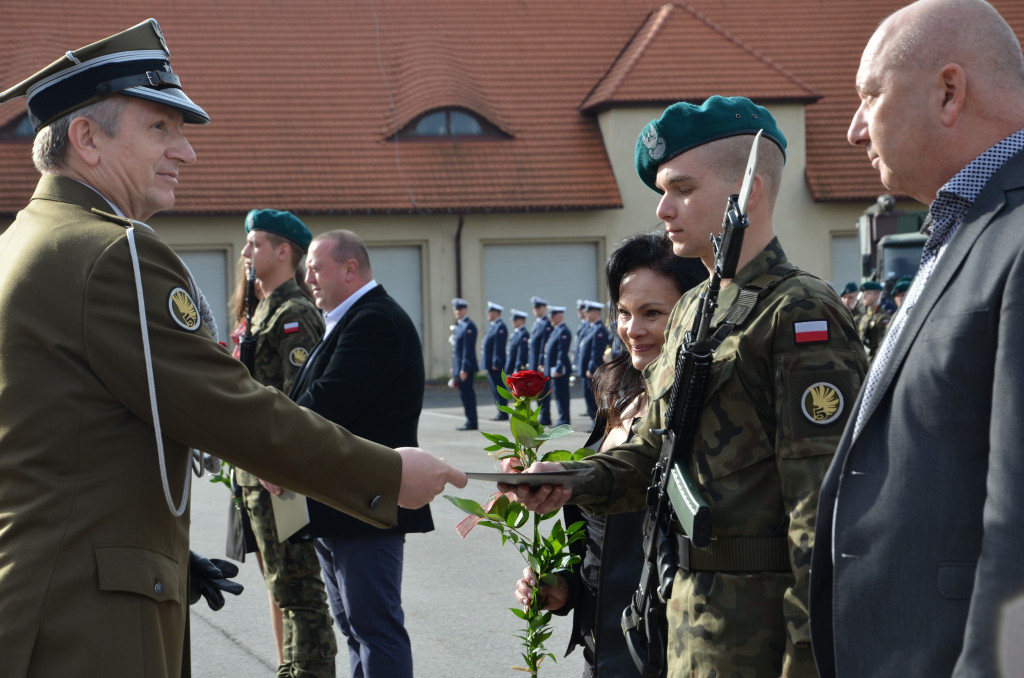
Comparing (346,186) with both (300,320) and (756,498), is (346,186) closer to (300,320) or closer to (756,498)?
(300,320)

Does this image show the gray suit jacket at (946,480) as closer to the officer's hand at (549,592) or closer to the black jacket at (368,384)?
the officer's hand at (549,592)

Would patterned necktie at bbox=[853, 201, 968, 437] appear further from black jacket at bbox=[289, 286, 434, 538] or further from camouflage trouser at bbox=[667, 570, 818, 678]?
black jacket at bbox=[289, 286, 434, 538]

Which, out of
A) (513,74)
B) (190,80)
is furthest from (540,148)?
(190,80)

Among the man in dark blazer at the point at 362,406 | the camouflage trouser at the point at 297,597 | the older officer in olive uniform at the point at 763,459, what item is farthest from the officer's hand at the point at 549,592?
the camouflage trouser at the point at 297,597

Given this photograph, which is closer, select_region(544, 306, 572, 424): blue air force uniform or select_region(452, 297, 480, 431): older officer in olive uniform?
select_region(452, 297, 480, 431): older officer in olive uniform

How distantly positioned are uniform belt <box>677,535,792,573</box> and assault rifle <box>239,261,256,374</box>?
333 centimetres

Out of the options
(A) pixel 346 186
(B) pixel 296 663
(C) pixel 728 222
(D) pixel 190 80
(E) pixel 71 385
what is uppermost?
(D) pixel 190 80

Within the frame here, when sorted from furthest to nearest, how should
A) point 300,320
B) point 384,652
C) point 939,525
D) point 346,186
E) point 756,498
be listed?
point 346,186, point 300,320, point 384,652, point 756,498, point 939,525

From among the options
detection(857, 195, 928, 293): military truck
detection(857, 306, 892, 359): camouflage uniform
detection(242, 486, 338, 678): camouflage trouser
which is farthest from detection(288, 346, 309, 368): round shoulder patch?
detection(857, 195, 928, 293): military truck

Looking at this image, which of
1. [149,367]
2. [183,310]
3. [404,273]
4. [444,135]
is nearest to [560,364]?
[404,273]

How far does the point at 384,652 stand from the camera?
468 centimetres

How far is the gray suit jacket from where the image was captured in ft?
5.82

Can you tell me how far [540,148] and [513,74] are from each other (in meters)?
2.53

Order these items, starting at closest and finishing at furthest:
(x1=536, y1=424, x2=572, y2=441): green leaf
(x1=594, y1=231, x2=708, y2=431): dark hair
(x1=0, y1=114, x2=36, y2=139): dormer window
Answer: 1. (x1=536, y1=424, x2=572, y2=441): green leaf
2. (x1=594, y1=231, x2=708, y2=431): dark hair
3. (x1=0, y1=114, x2=36, y2=139): dormer window
